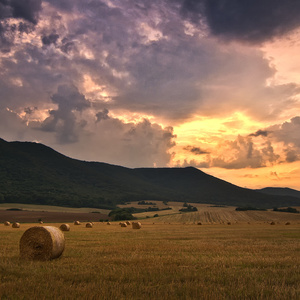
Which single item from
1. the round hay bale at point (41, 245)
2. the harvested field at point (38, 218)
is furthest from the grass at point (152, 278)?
the harvested field at point (38, 218)

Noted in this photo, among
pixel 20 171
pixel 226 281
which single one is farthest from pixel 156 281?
pixel 20 171

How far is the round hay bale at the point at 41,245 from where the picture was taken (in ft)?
49.5

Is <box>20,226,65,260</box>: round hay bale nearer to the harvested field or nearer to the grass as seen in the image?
the grass

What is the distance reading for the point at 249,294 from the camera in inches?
343

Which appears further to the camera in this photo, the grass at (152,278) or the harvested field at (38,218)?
the harvested field at (38,218)

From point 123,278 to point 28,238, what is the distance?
7.34 m

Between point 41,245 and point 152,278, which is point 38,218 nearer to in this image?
point 41,245

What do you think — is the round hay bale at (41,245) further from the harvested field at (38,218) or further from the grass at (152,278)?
the harvested field at (38,218)

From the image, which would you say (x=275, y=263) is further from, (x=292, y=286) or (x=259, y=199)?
(x=259, y=199)

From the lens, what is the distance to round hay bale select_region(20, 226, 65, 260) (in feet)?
49.5

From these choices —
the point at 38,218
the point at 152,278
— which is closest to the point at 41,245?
the point at 152,278

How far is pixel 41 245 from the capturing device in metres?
15.4

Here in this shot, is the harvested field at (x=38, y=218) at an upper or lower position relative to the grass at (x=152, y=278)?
lower

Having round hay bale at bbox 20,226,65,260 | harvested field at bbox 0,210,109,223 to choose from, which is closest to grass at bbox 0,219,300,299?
round hay bale at bbox 20,226,65,260
